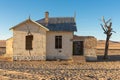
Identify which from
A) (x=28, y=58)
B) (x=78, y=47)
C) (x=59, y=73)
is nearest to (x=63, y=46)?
(x=78, y=47)

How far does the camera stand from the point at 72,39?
25.1m

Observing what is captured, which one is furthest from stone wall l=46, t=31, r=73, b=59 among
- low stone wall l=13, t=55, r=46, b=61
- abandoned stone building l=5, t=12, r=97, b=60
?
low stone wall l=13, t=55, r=46, b=61

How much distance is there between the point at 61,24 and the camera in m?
26.7

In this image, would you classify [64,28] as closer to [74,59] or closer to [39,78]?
[74,59]

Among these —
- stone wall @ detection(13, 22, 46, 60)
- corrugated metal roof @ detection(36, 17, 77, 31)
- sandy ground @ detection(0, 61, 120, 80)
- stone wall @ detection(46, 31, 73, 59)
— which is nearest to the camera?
sandy ground @ detection(0, 61, 120, 80)

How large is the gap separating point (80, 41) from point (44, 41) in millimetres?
4235

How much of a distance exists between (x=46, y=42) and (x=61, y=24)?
3092mm

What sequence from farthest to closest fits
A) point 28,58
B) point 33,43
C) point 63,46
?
point 63,46
point 28,58
point 33,43

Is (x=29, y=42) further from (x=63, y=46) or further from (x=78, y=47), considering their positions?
(x=78, y=47)

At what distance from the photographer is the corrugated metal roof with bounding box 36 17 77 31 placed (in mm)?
25375

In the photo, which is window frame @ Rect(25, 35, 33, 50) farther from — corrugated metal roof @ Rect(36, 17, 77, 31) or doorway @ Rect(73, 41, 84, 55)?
doorway @ Rect(73, 41, 84, 55)

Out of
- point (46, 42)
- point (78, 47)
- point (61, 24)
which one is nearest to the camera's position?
point (46, 42)

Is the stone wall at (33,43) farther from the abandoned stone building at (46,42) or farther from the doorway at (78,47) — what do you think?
the doorway at (78,47)

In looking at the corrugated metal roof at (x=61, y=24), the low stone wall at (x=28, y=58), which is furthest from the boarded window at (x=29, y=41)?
the corrugated metal roof at (x=61, y=24)
